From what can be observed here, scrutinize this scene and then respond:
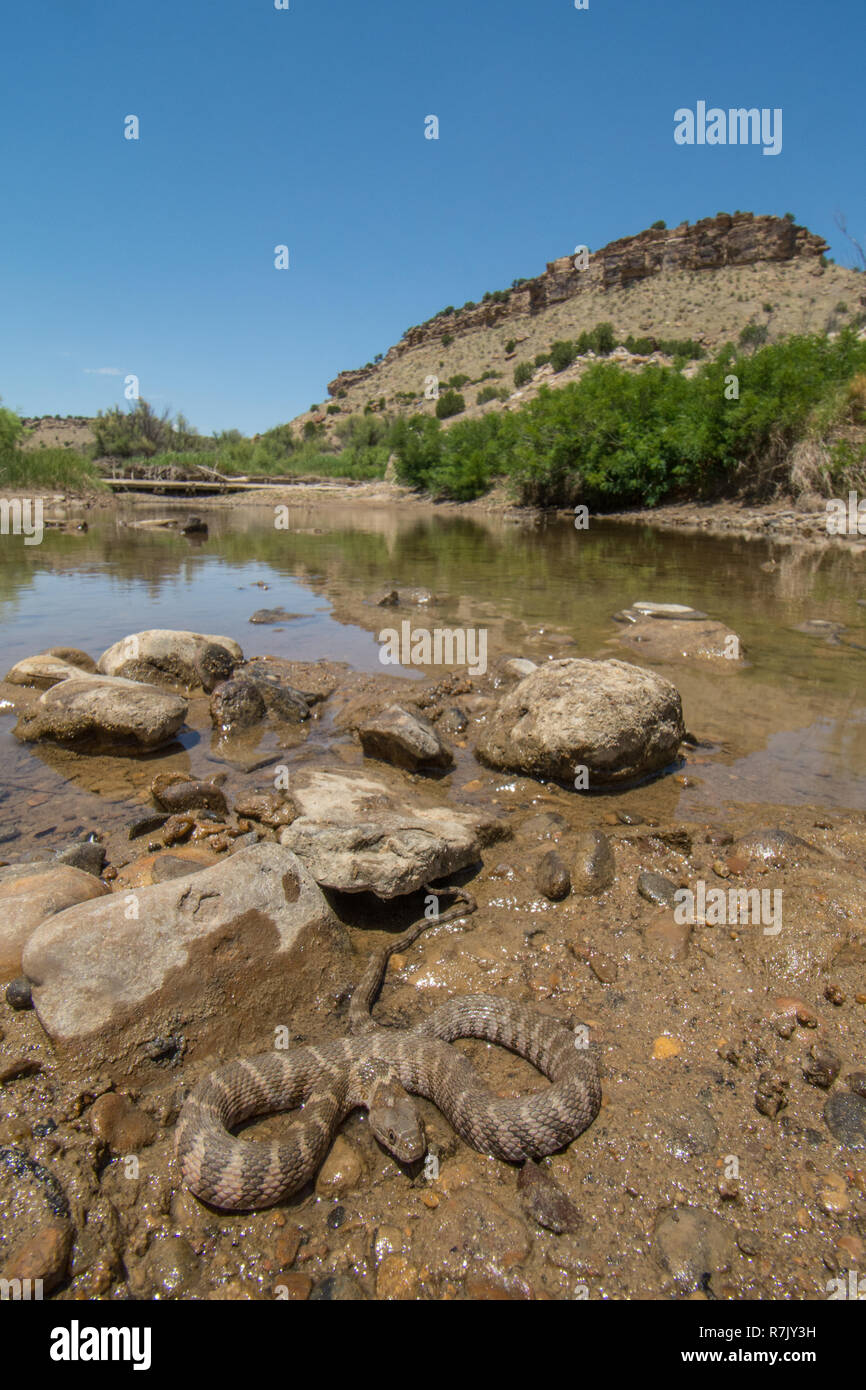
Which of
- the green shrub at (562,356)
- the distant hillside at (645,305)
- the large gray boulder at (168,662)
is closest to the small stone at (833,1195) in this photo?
the large gray boulder at (168,662)

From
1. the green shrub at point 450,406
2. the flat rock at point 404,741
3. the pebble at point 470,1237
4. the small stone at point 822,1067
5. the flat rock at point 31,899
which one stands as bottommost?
the pebble at point 470,1237

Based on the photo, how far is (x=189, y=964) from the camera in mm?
3617

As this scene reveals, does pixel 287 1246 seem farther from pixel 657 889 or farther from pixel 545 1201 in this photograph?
pixel 657 889

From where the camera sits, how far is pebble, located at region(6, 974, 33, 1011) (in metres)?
3.49

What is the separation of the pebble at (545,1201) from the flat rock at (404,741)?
3973 millimetres

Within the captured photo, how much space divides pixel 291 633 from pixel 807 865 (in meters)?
9.61

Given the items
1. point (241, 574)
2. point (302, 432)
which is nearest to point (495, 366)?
point (302, 432)

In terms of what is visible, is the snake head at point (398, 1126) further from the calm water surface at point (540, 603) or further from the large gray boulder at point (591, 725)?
the calm water surface at point (540, 603)

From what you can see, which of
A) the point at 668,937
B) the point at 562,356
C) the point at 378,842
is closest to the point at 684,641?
the point at 668,937

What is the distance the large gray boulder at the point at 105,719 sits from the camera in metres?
7.14

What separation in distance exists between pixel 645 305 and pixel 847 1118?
4269 inches

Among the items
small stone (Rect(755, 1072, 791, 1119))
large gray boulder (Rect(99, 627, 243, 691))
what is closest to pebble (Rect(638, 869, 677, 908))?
small stone (Rect(755, 1072, 791, 1119))

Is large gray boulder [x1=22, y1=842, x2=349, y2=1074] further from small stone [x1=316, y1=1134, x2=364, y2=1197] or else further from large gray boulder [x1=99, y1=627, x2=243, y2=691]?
large gray boulder [x1=99, y1=627, x2=243, y2=691]
